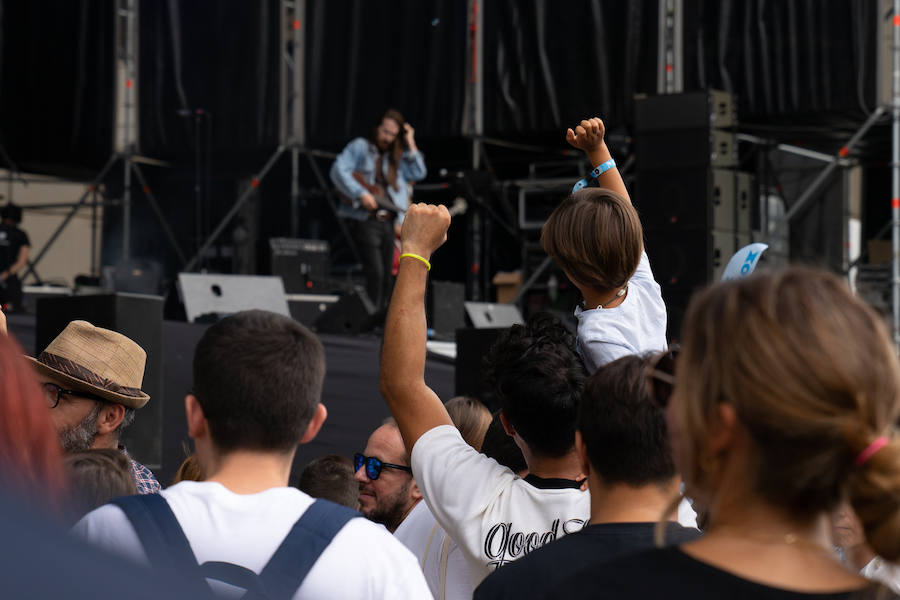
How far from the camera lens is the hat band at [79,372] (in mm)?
3113

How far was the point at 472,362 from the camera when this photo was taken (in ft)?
17.7

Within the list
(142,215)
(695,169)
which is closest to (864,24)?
(695,169)

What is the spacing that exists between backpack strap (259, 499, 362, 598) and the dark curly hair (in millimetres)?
639

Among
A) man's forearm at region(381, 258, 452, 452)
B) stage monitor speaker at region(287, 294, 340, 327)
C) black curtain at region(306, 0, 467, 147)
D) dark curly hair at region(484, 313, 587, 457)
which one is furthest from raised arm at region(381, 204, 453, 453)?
black curtain at region(306, 0, 467, 147)

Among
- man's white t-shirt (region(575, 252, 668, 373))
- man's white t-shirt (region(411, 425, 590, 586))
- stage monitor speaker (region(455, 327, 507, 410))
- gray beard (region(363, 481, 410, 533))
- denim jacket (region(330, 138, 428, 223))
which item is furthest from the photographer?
denim jacket (region(330, 138, 428, 223))

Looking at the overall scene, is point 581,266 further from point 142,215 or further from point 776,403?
point 142,215

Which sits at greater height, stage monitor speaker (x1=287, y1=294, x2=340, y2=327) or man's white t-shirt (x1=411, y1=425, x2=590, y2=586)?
man's white t-shirt (x1=411, y1=425, x2=590, y2=586)

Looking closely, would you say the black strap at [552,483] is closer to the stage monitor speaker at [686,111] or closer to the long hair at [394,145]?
the stage monitor speaker at [686,111]

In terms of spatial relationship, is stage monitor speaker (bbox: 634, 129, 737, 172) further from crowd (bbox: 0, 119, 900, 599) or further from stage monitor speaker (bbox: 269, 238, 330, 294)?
crowd (bbox: 0, 119, 900, 599)

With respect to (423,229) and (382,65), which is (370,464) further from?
(382,65)

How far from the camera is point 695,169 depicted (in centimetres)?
812

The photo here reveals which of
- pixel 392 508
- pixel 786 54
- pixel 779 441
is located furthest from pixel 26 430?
pixel 786 54

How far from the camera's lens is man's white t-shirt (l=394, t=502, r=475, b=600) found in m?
2.33

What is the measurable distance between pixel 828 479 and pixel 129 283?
10.4 metres
